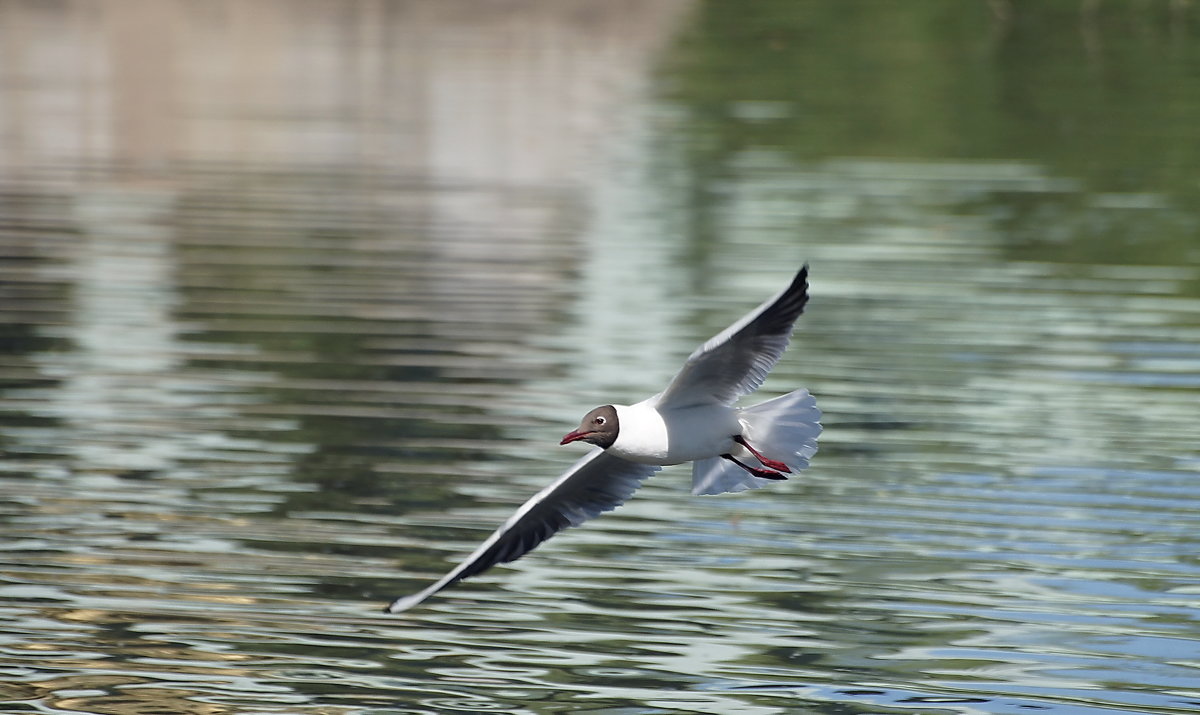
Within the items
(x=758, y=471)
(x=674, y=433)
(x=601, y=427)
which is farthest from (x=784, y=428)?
(x=601, y=427)

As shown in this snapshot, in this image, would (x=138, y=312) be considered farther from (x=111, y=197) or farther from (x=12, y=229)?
(x=111, y=197)

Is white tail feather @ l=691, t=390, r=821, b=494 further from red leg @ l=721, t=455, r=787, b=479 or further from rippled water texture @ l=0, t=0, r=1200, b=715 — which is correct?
rippled water texture @ l=0, t=0, r=1200, b=715

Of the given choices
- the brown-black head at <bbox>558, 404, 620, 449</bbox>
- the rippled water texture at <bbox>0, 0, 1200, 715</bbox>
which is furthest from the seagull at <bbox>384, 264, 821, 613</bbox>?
the rippled water texture at <bbox>0, 0, 1200, 715</bbox>

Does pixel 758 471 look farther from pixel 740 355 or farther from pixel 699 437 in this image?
pixel 740 355

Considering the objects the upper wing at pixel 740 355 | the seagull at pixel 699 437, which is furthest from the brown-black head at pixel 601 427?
the upper wing at pixel 740 355

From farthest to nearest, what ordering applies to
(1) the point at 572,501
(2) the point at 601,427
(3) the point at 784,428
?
(1) the point at 572,501
(3) the point at 784,428
(2) the point at 601,427

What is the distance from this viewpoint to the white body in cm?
856

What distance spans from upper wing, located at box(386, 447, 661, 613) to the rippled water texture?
729mm

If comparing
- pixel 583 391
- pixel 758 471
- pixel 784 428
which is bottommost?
pixel 583 391

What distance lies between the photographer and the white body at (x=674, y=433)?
337 inches

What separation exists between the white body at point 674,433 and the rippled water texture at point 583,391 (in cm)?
115

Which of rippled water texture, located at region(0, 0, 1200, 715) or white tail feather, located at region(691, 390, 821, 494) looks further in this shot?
rippled water texture, located at region(0, 0, 1200, 715)

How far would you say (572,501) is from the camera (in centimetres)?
935

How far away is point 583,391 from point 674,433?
6046 millimetres
